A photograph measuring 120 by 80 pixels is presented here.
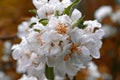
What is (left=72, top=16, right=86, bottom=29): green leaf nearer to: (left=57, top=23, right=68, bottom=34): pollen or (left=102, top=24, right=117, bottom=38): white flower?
(left=57, top=23, right=68, bottom=34): pollen

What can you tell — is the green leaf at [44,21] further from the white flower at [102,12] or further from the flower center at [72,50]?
the white flower at [102,12]

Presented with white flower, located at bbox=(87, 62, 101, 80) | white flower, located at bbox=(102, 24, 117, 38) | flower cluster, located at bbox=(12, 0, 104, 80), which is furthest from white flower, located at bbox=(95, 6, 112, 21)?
flower cluster, located at bbox=(12, 0, 104, 80)

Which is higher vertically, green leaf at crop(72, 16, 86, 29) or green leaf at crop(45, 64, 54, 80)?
green leaf at crop(72, 16, 86, 29)

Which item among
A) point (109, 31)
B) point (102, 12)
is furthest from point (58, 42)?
point (109, 31)

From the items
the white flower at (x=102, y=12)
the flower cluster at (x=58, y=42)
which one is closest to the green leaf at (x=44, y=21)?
the flower cluster at (x=58, y=42)

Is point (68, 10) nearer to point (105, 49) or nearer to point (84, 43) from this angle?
point (84, 43)


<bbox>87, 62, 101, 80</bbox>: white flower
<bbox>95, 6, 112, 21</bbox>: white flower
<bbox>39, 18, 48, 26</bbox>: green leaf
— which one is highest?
<bbox>95, 6, 112, 21</bbox>: white flower

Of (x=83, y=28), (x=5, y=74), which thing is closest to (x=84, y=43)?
(x=83, y=28)
